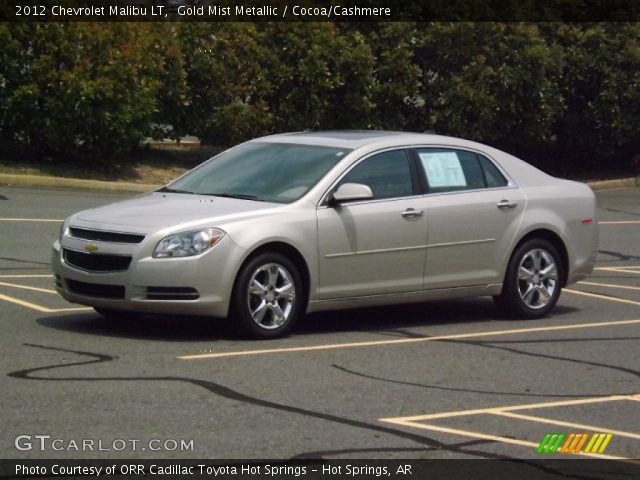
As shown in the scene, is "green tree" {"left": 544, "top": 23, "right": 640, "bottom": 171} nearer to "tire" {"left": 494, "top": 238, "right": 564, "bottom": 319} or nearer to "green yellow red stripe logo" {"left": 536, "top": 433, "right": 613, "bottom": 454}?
"tire" {"left": 494, "top": 238, "right": 564, "bottom": 319}

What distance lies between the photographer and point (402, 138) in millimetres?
10883

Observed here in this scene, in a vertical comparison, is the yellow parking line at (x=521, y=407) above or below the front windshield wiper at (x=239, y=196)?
below

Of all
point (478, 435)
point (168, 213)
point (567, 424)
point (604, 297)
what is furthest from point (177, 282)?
point (604, 297)

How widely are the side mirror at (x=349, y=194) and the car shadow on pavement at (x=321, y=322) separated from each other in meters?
1.08

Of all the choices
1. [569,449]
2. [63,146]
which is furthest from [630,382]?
[63,146]

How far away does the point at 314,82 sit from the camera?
23547 mm

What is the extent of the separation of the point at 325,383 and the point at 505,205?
3.38 metres

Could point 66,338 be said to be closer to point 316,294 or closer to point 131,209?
point 131,209

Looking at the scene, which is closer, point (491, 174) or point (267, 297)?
point (267, 297)

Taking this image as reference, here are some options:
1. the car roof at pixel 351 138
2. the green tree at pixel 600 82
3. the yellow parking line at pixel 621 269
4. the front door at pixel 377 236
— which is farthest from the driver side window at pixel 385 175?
the green tree at pixel 600 82

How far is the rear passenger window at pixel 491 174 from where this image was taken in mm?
11172

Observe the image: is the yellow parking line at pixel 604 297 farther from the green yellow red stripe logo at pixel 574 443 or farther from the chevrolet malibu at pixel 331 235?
the green yellow red stripe logo at pixel 574 443

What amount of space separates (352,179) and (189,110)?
13316mm

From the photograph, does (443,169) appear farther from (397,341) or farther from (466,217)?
(397,341)
